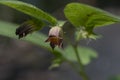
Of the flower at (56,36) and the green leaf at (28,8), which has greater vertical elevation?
the green leaf at (28,8)

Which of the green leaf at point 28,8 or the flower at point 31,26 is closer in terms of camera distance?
the green leaf at point 28,8

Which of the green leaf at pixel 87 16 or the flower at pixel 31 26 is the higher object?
the green leaf at pixel 87 16

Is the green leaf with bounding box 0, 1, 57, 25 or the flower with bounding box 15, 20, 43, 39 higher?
the green leaf with bounding box 0, 1, 57, 25

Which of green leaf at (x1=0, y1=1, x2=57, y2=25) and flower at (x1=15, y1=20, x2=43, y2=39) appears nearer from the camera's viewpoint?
green leaf at (x1=0, y1=1, x2=57, y2=25)

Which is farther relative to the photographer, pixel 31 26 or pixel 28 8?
pixel 31 26

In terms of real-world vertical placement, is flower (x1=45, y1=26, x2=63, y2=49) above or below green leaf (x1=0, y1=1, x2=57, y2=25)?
below

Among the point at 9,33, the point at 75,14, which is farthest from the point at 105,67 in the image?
the point at 75,14

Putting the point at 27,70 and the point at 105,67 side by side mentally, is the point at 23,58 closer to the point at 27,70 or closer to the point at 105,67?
the point at 27,70

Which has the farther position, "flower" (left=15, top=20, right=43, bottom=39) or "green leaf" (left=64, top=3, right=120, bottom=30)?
"flower" (left=15, top=20, right=43, bottom=39)
